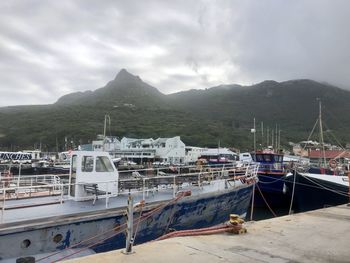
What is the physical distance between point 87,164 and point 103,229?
2.83 metres

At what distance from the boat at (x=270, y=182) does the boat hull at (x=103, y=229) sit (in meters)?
13.6

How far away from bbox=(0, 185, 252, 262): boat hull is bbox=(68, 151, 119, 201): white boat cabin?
1527 mm

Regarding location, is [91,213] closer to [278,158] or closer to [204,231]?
[204,231]

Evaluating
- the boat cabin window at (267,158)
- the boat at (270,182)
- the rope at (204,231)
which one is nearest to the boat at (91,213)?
the rope at (204,231)

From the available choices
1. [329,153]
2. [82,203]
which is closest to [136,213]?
[82,203]

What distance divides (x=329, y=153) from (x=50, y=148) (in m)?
94.8

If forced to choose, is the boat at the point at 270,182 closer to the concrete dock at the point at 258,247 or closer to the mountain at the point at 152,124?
the concrete dock at the point at 258,247

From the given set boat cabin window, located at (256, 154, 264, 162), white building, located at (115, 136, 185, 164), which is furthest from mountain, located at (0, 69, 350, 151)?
boat cabin window, located at (256, 154, 264, 162)

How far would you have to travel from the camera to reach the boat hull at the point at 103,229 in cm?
827

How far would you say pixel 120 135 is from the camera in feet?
453

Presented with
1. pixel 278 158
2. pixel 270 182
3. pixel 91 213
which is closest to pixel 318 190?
pixel 270 182

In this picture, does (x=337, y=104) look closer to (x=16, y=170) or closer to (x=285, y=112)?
(x=285, y=112)

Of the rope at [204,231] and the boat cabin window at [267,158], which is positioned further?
the boat cabin window at [267,158]

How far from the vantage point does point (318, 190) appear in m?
22.5
